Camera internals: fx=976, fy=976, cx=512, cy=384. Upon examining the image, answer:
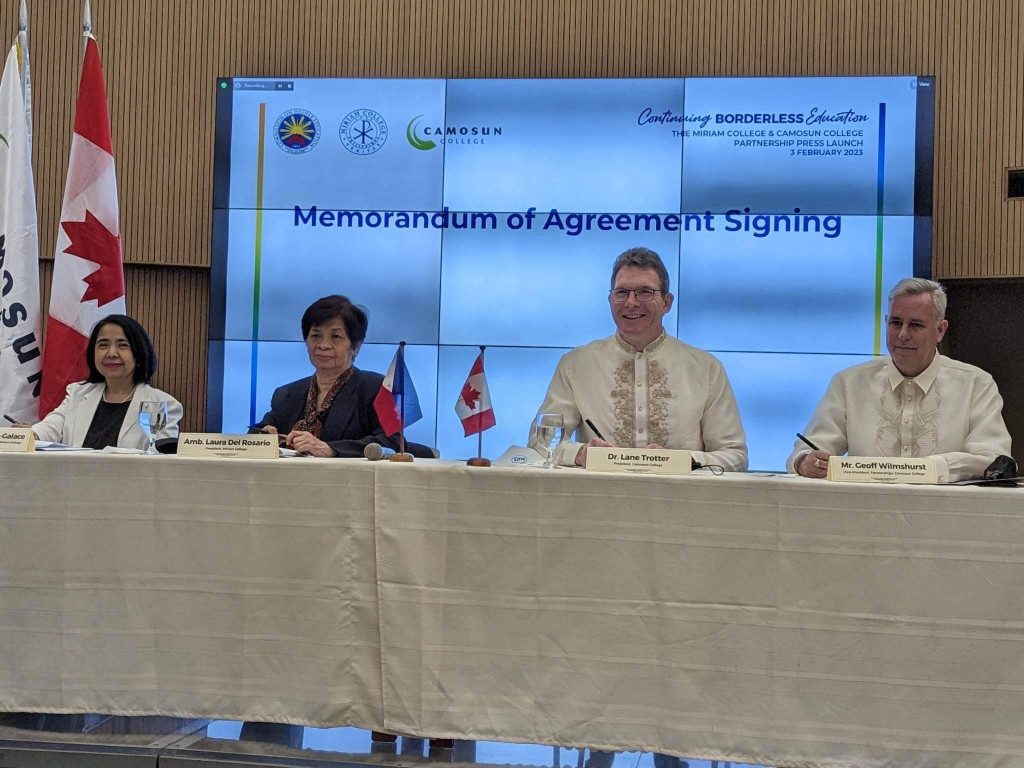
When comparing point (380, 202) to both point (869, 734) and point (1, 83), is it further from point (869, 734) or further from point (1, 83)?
point (869, 734)

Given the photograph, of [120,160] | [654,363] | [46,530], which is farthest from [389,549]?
[120,160]

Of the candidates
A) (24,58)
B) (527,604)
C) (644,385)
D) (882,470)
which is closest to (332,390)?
(644,385)

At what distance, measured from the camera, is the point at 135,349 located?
323 centimetres

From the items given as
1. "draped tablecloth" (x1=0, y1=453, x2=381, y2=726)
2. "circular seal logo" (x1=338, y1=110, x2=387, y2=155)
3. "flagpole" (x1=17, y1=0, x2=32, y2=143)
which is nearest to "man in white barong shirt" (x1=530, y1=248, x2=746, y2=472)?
"draped tablecloth" (x1=0, y1=453, x2=381, y2=726)

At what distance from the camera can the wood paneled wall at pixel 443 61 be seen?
14.4 ft

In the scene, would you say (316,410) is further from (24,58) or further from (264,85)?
(24,58)

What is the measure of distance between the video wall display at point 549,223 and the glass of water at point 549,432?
2079 mm

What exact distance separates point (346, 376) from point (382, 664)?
1262mm

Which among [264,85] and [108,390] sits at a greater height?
[264,85]

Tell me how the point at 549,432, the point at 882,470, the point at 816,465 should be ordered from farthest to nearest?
the point at 549,432, the point at 816,465, the point at 882,470

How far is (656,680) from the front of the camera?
6.66 feet

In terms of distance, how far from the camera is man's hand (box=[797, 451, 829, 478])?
218 cm

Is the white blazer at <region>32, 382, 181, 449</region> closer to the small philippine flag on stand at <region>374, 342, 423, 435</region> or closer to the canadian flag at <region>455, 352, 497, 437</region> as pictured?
the small philippine flag on stand at <region>374, 342, 423, 435</region>

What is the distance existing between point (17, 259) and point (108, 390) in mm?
1444
